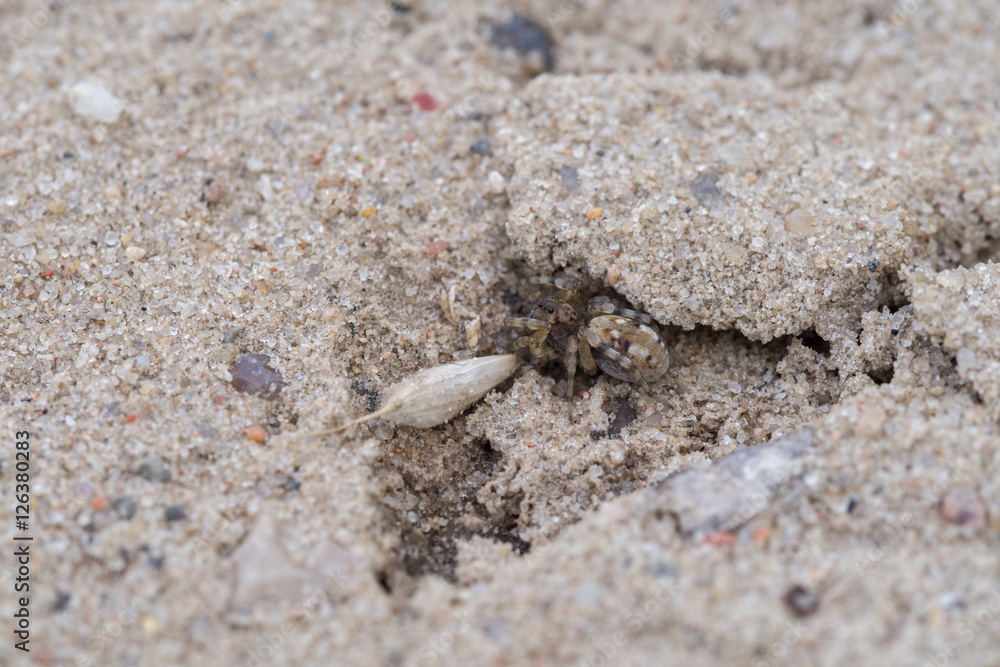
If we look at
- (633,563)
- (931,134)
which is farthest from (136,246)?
(931,134)

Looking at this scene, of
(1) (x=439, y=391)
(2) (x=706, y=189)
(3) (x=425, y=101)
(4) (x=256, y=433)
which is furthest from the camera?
Answer: (3) (x=425, y=101)

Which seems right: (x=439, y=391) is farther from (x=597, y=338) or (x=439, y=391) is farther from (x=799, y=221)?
(x=799, y=221)

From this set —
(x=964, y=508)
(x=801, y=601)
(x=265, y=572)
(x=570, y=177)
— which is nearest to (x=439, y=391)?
(x=265, y=572)

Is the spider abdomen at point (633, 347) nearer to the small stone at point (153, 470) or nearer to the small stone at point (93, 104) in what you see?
the small stone at point (153, 470)

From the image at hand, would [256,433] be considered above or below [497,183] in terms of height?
below

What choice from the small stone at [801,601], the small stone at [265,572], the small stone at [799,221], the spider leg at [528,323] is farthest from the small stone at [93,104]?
the small stone at [801,601]

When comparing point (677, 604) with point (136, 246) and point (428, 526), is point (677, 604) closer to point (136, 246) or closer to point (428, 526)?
point (428, 526)

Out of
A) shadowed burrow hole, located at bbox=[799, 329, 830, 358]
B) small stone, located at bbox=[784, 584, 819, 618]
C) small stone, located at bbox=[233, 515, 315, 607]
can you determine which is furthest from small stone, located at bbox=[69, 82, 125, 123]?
small stone, located at bbox=[784, 584, 819, 618]
